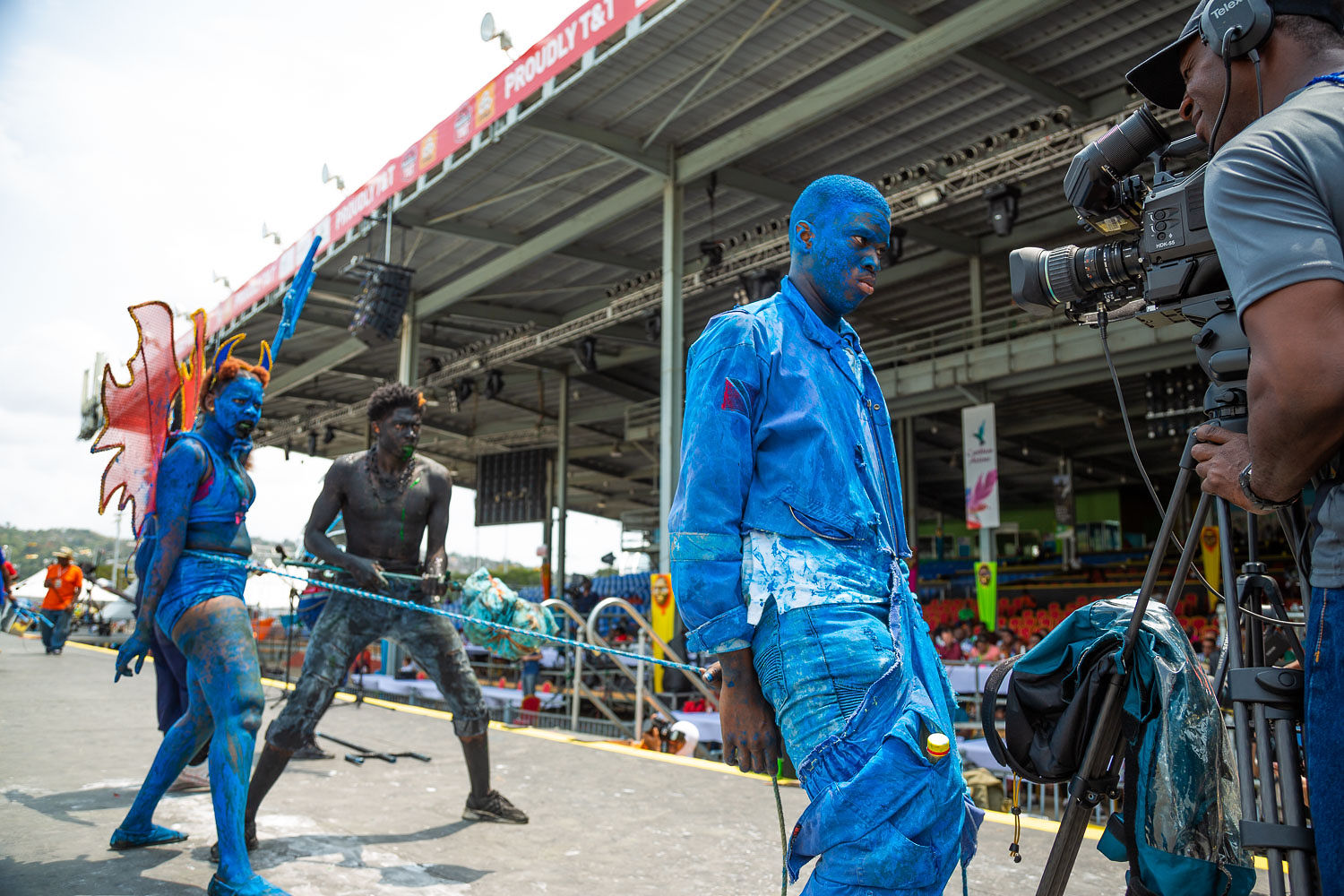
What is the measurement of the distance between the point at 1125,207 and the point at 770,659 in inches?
49.3

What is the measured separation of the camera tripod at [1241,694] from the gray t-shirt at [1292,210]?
185 mm

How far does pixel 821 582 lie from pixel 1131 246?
3.16ft

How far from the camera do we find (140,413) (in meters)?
3.88

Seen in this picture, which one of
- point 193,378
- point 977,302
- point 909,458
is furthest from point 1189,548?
point 909,458

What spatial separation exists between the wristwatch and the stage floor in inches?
86.1

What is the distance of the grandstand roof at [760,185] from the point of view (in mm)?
11445

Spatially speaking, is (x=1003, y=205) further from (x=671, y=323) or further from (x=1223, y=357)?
(x=1223, y=357)

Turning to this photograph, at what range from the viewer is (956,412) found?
25578 millimetres

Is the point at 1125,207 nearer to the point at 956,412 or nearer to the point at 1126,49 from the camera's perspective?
the point at 1126,49

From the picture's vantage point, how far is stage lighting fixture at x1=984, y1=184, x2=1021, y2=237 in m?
13.2

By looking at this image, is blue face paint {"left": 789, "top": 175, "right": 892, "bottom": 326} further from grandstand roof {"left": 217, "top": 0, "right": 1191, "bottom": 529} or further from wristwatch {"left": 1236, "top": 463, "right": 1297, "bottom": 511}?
grandstand roof {"left": 217, "top": 0, "right": 1191, "bottom": 529}

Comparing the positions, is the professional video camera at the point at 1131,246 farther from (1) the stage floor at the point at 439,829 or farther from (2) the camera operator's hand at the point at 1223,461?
(1) the stage floor at the point at 439,829

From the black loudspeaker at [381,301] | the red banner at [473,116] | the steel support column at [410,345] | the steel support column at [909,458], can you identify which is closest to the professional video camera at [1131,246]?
the red banner at [473,116]

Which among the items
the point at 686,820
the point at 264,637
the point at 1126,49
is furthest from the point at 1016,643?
the point at 264,637
